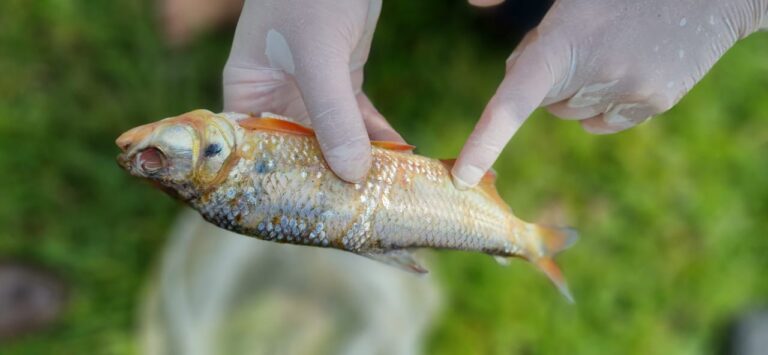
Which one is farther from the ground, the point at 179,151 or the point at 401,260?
the point at 179,151

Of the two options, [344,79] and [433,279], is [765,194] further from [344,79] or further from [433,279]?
[344,79]

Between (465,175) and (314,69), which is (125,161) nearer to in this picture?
(314,69)

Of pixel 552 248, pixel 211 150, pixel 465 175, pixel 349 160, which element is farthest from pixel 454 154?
pixel 211 150

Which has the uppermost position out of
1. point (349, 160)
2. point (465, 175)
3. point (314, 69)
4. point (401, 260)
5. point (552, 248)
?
point (314, 69)

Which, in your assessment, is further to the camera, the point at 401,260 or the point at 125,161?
the point at 401,260

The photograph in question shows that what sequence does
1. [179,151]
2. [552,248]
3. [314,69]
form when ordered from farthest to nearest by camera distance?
[552,248], [314,69], [179,151]

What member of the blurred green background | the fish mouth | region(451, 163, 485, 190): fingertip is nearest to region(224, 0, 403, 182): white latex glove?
region(451, 163, 485, 190): fingertip

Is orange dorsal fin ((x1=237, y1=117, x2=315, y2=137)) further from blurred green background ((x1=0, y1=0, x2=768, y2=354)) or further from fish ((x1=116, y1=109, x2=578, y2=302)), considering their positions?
blurred green background ((x1=0, y1=0, x2=768, y2=354))
